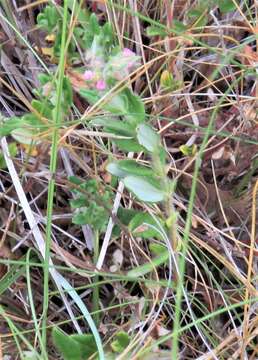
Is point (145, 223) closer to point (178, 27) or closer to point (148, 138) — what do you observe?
point (148, 138)

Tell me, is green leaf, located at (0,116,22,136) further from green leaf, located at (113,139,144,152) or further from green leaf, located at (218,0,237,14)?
green leaf, located at (218,0,237,14)

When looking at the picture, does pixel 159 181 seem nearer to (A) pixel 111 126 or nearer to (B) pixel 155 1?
(A) pixel 111 126

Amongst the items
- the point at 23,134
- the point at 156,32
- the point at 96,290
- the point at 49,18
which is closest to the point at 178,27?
the point at 156,32

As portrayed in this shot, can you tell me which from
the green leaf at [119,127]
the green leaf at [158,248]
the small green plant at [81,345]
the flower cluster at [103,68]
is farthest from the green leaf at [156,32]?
the small green plant at [81,345]

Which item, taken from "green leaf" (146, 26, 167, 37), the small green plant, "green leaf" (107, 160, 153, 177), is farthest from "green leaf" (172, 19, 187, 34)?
the small green plant

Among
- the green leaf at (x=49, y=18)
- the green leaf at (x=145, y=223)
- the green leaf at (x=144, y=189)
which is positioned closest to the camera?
the green leaf at (x=144, y=189)

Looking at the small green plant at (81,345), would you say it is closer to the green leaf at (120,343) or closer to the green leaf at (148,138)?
the green leaf at (120,343)

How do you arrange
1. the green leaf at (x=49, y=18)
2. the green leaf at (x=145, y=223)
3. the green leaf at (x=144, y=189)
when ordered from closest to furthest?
1. the green leaf at (x=144, y=189)
2. the green leaf at (x=145, y=223)
3. the green leaf at (x=49, y=18)
